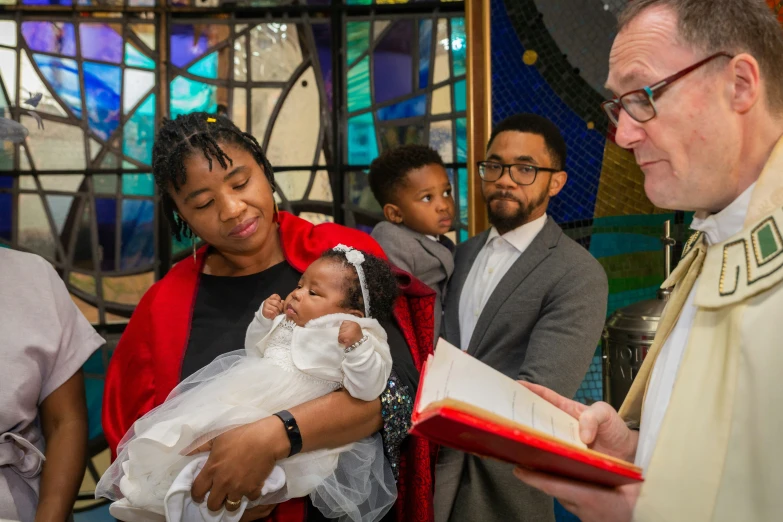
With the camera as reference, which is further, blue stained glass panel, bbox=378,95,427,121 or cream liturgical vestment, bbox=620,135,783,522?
blue stained glass panel, bbox=378,95,427,121

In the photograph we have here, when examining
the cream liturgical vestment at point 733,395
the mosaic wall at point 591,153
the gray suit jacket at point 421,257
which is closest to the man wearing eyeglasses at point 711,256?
the cream liturgical vestment at point 733,395

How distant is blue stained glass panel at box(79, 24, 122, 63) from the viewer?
4.41 m

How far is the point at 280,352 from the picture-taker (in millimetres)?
2158

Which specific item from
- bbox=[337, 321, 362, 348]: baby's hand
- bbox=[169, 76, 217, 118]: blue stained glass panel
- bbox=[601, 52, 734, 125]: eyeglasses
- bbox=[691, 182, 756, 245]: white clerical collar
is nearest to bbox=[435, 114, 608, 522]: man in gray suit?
bbox=[337, 321, 362, 348]: baby's hand

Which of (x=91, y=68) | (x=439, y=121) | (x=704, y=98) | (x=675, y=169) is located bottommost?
(x=675, y=169)

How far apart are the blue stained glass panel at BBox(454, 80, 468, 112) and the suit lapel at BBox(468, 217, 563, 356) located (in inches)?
64.1

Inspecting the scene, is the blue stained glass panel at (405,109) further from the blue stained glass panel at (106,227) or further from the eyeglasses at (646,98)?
the eyeglasses at (646,98)

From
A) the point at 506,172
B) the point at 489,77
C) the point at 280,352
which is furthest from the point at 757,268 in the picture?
the point at 489,77

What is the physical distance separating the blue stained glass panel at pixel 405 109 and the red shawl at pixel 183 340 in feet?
6.28

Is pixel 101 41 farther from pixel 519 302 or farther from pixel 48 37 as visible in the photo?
pixel 519 302

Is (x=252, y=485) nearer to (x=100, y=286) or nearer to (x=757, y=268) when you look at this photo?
(x=757, y=268)

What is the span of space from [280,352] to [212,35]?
113 inches

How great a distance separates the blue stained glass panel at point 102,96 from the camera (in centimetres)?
439

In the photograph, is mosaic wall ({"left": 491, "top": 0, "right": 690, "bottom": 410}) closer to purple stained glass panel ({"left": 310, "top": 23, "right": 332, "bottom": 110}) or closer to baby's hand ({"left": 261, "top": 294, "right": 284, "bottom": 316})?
purple stained glass panel ({"left": 310, "top": 23, "right": 332, "bottom": 110})
